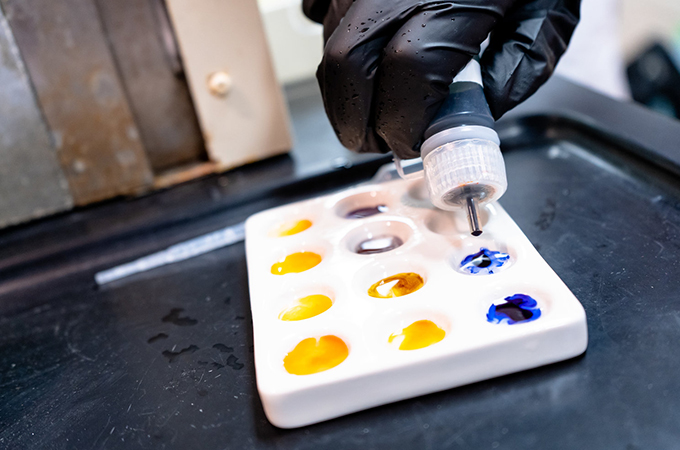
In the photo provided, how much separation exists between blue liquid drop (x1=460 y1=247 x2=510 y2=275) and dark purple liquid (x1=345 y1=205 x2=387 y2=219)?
0.52ft

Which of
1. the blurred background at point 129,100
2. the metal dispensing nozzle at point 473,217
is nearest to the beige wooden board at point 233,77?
the blurred background at point 129,100

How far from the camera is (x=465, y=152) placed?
1.76 ft

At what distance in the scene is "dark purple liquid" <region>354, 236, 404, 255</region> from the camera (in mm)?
665

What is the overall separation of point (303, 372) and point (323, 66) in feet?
1.01

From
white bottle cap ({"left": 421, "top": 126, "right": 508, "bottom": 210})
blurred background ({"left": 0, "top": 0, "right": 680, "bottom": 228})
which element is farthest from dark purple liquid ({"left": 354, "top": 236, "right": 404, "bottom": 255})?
blurred background ({"left": 0, "top": 0, "right": 680, "bottom": 228})

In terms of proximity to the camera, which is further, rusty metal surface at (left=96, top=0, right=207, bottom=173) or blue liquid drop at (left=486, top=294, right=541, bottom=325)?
rusty metal surface at (left=96, top=0, right=207, bottom=173)

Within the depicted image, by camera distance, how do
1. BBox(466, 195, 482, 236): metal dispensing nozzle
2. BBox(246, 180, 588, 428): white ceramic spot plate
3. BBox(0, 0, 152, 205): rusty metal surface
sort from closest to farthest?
BBox(246, 180, 588, 428): white ceramic spot plate → BBox(466, 195, 482, 236): metal dispensing nozzle → BBox(0, 0, 152, 205): rusty metal surface

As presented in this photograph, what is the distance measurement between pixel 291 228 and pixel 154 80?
374 mm

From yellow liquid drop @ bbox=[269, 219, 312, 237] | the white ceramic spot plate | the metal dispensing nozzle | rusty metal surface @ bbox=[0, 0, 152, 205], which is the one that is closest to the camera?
the white ceramic spot plate

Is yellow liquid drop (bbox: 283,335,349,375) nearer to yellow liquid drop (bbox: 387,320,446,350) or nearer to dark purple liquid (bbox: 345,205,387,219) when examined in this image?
yellow liquid drop (bbox: 387,320,446,350)

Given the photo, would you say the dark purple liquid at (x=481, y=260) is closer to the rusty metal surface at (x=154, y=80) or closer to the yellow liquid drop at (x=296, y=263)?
the yellow liquid drop at (x=296, y=263)

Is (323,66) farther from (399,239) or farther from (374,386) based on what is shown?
(374,386)

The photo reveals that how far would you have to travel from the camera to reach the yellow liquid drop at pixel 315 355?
50 centimetres

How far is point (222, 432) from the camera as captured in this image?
493 mm
